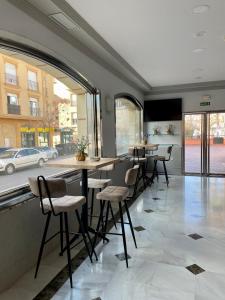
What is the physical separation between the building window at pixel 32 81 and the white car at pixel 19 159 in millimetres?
762

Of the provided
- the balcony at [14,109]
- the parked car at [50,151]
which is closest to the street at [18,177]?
the parked car at [50,151]

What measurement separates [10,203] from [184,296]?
1739mm

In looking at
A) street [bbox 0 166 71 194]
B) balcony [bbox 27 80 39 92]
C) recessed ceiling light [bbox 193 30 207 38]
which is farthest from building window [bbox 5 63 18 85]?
recessed ceiling light [bbox 193 30 207 38]

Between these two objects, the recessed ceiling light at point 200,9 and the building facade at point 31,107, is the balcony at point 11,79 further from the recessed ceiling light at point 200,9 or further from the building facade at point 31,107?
the recessed ceiling light at point 200,9

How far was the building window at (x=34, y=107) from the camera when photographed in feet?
9.59

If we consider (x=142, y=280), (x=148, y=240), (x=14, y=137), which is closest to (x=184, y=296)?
(x=142, y=280)

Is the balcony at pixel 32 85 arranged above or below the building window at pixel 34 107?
above

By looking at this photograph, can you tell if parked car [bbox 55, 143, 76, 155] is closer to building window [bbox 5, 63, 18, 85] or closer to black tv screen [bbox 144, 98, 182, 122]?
building window [bbox 5, 63, 18, 85]

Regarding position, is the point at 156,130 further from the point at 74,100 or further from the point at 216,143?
the point at 74,100

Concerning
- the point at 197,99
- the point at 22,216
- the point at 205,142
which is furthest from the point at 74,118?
the point at 205,142

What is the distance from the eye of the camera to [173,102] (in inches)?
295

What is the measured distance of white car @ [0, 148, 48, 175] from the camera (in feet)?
8.24

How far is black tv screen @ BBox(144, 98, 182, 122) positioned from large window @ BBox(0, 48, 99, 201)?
152 inches

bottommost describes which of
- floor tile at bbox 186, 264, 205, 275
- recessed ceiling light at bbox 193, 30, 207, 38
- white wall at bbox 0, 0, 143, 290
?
floor tile at bbox 186, 264, 205, 275
